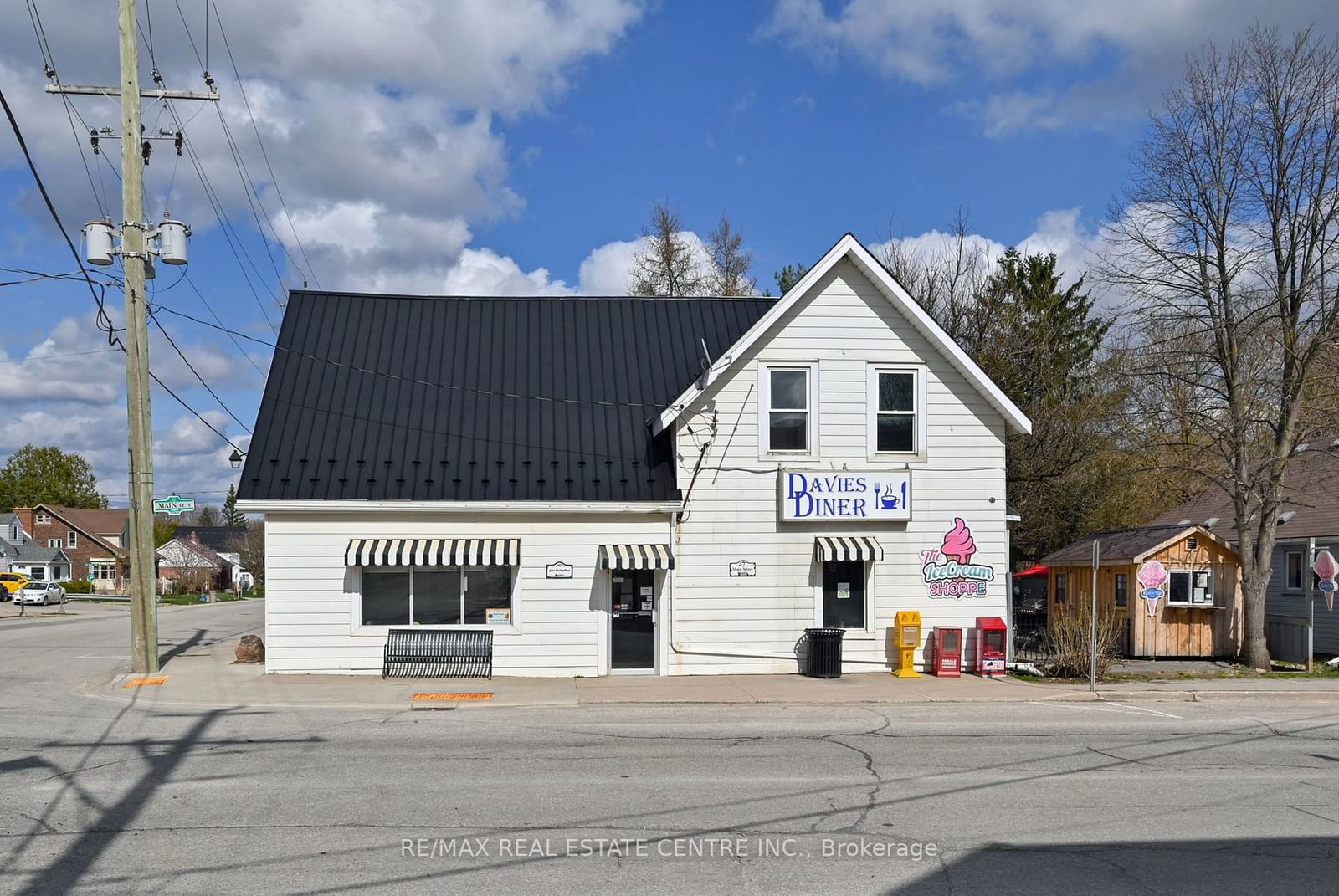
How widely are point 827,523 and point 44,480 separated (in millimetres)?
116209

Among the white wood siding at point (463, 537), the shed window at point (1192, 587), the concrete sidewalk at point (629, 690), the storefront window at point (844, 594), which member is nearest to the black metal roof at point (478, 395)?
the white wood siding at point (463, 537)

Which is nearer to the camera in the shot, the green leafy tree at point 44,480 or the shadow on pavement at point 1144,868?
the shadow on pavement at point 1144,868

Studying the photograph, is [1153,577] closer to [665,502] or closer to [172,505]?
[665,502]

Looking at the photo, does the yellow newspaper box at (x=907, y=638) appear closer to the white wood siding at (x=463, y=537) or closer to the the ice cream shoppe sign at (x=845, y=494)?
the the ice cream shoppe sign at (x=845, y=494)

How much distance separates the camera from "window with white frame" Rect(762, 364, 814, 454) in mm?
20844

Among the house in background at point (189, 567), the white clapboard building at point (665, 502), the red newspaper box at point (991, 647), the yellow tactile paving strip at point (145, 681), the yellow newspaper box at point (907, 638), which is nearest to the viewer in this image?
the yellow tactile paving strip at point (145, 681)

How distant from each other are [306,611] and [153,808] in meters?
10.0

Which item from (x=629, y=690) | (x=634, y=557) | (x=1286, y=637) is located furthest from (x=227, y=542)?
(x=1286, y=637)

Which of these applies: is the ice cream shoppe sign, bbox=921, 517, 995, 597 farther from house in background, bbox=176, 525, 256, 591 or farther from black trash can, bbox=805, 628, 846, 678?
house in background, bbox=176, 525, 256, 591

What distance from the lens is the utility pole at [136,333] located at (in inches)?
752

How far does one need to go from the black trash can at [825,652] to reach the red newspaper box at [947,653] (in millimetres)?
1880

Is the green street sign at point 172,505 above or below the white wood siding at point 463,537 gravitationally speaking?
above

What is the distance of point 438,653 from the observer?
64.4 ft

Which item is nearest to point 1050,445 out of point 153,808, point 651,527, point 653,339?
point 653,339
